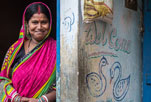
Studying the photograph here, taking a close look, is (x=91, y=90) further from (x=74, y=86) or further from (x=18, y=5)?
(x=18, y=5)

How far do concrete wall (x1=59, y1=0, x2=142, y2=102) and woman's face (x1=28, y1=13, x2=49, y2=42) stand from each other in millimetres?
305

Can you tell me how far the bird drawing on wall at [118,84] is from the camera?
254cm

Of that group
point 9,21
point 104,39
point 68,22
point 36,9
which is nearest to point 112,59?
point 104,39

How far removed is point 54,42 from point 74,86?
676mm

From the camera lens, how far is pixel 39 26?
2480 millimetres

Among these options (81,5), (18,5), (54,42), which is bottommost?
(54,42)

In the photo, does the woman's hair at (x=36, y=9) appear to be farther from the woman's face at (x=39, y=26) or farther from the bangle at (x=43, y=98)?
the bangle at (x=43, y=98)

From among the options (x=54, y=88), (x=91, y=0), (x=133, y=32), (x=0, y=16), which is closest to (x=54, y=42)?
(x=54, y=88)

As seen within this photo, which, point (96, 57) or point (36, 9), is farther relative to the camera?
point (36, 9)

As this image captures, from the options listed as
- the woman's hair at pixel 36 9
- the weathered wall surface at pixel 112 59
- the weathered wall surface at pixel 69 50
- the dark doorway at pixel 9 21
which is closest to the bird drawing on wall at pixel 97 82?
the weathered wall surface at pixel 112 59

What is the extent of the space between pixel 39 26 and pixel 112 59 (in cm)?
88

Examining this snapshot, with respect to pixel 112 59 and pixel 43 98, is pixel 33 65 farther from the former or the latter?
pixel 112 59

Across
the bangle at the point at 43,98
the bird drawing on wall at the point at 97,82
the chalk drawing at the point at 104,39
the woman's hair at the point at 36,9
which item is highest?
the woman's hair at the point at 36,9

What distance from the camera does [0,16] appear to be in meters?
4.95
